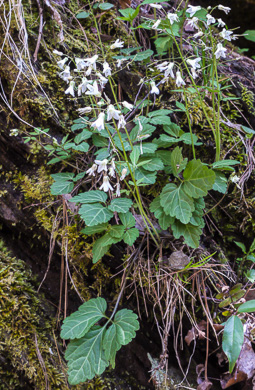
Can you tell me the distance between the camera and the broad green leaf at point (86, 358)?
121 cm

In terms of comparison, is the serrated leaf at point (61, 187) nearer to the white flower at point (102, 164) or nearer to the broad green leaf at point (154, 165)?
the white flower at point (102, 164)

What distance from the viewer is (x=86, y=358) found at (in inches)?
49.1

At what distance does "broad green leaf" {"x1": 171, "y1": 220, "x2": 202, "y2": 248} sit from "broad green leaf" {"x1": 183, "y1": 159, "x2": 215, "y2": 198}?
16 cm

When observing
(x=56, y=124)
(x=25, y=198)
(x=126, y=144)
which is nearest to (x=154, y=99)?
(x=126, y=144)

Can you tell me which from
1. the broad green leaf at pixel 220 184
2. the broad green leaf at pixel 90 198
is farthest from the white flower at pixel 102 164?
the broad green leaf at pixel 220 184

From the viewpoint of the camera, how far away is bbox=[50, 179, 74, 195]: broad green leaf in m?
1.52

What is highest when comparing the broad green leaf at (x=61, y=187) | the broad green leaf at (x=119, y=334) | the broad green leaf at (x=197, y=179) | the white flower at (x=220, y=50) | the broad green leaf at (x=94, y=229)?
the white flower at (x=220, y=50)

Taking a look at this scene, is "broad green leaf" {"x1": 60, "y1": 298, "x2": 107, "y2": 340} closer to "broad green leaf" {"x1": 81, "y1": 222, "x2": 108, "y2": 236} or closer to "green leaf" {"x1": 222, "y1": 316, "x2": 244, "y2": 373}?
"broad green leaf" {"x1": 81, "y1": 222, "x2": 108, "y2": 236}

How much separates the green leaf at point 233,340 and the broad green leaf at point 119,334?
376 mm

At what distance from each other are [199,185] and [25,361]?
4.37 feet

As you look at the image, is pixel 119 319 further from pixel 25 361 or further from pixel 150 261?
pixel 25 361

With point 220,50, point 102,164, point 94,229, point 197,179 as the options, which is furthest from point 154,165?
point 220,50

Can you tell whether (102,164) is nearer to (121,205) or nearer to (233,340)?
(121,205)

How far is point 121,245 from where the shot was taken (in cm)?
162
